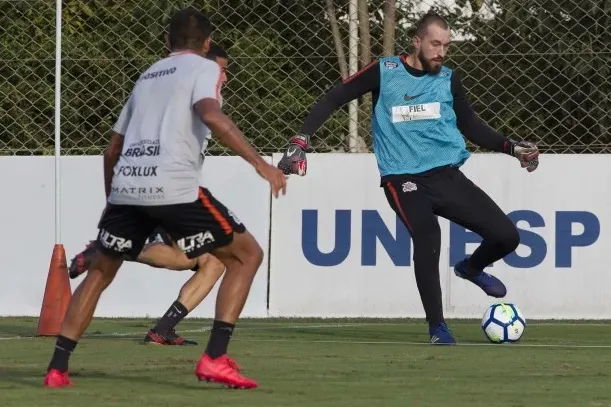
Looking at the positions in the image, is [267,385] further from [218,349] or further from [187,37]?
[187,37]

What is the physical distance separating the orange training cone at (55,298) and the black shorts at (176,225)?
11.8 ft

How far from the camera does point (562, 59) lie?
40.4 ft

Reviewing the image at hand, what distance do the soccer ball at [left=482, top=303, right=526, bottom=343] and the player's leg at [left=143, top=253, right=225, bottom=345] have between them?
1.69m

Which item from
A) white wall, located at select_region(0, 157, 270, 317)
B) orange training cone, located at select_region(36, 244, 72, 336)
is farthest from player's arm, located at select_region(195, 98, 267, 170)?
white wall, located at select_region(0, 157, 270, 317)

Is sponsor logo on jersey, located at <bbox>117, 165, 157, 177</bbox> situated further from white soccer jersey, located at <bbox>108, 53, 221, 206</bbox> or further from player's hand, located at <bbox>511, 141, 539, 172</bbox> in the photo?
player's hand, located at <bbox>511, 141, 539, 172</bbox>

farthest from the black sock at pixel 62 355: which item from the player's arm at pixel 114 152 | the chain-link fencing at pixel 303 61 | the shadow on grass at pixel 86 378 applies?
the chain-link fencing at pixel 303 61

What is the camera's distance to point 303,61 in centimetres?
1261

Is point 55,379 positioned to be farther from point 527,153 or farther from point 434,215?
point 527,153

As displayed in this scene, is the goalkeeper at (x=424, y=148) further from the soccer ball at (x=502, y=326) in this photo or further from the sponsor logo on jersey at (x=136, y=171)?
the sponsor logo on jersey at (x=136, y=171)

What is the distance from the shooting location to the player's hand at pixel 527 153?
962 centimetres

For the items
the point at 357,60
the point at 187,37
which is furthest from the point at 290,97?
the point at 187,37

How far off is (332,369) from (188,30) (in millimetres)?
1869

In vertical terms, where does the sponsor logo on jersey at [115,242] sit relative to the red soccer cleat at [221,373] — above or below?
above

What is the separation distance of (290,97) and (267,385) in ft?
20.9
